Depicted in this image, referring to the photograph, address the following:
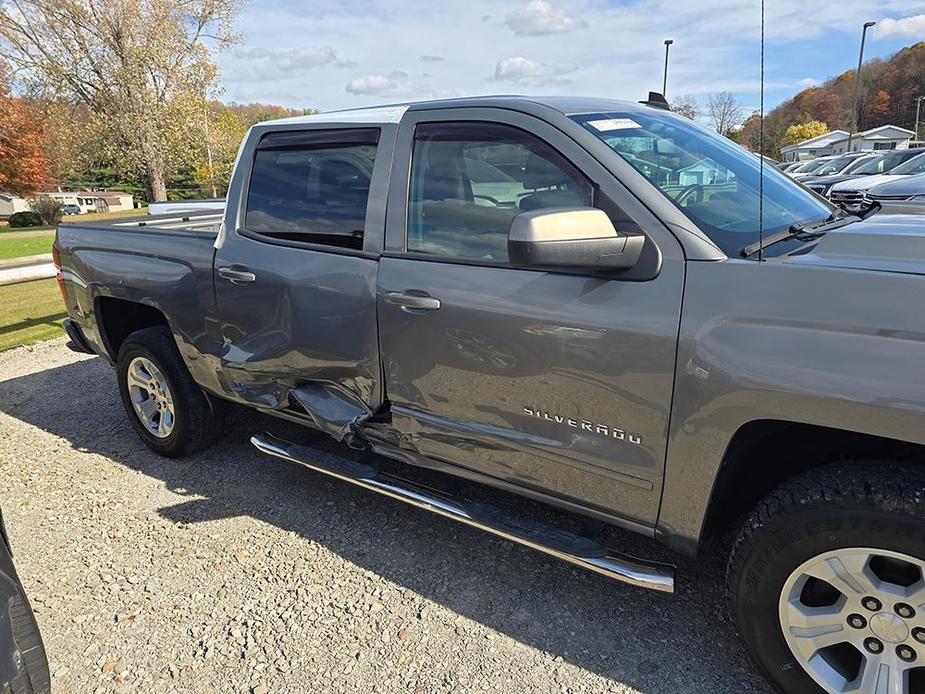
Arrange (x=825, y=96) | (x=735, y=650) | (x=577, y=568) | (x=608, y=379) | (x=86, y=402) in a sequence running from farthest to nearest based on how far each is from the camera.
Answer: (x=825, y=96) < (x=86, y=402) < (x=577, y=568) < (x=735, y=650) < (x=608, y=379)

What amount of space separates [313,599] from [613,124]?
234 centimetres

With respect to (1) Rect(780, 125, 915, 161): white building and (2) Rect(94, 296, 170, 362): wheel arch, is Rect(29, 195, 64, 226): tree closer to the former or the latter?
(2) Rect(94, 296, 170, 362): wheel arch

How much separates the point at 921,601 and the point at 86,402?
5.55 m

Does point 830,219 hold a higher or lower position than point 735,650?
higher

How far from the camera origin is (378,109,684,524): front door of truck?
2.16 m

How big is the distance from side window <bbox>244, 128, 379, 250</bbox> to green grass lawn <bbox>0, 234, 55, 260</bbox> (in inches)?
560

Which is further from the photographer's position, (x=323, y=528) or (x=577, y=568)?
(x=323, y=528)

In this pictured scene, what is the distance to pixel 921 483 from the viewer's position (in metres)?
1.83

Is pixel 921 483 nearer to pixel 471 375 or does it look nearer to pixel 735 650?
pixel 735 650

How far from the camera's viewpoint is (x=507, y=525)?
8.58ft

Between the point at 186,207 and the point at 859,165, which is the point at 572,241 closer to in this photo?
the point at 186,207

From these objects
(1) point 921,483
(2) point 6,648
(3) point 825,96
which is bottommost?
(2) point 6,648

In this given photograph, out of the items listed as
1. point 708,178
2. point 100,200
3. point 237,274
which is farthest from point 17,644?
point 100,200

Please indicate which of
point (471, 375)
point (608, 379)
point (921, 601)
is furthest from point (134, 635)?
point (921, 601)
